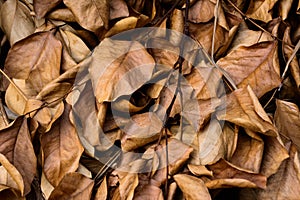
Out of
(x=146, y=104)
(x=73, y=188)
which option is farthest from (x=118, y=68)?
(x=73, y=188)

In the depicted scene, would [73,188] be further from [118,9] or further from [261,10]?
[261,10]

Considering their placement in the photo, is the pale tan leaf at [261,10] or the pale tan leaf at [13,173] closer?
the pale tan leaf at [13,173]

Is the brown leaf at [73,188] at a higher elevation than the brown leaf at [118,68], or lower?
lower

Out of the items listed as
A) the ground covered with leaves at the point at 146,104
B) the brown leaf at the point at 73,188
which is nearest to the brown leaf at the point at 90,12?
the ground covered with leaves at the point at 146,104

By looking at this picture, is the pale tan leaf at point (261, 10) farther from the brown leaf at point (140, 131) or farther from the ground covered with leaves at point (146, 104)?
the brown leaf at point (140, 131)

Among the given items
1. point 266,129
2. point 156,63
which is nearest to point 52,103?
point 156,63

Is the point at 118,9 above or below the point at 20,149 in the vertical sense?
above
